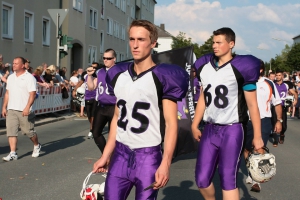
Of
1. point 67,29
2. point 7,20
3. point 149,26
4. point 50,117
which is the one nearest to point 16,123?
point 149,26

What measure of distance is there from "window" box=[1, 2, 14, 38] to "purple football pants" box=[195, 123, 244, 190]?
20685 mm

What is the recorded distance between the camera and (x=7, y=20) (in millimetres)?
24922

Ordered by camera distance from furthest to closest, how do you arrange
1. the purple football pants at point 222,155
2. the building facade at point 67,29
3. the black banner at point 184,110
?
the building facade at point 67,29
the black banner at point 184,110
the purple football pants at point 222,155

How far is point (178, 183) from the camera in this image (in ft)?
26.5

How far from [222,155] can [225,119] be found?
354 mm

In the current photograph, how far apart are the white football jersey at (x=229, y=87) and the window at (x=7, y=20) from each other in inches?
807

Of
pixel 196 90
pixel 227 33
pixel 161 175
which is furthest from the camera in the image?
pixel 196 90

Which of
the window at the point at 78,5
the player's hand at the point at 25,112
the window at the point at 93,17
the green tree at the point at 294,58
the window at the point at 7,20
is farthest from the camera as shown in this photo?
the green tree at the point at 294,58

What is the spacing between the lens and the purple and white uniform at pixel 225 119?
5094mm

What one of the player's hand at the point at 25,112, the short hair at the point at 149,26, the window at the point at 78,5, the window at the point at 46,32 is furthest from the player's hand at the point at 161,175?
the window at the point at 78,5

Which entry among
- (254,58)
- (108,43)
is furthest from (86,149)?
(108,43)

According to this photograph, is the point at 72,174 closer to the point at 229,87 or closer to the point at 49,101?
the point at 229,87

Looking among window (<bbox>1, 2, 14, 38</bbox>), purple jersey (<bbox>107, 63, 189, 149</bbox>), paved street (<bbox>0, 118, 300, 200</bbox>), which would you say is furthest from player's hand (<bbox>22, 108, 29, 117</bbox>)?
window (<bbox>1, 2, 14, 38</bbox>)

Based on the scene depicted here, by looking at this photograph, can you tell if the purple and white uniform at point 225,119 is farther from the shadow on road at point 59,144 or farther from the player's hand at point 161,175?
the shadow on road at point 59,144
